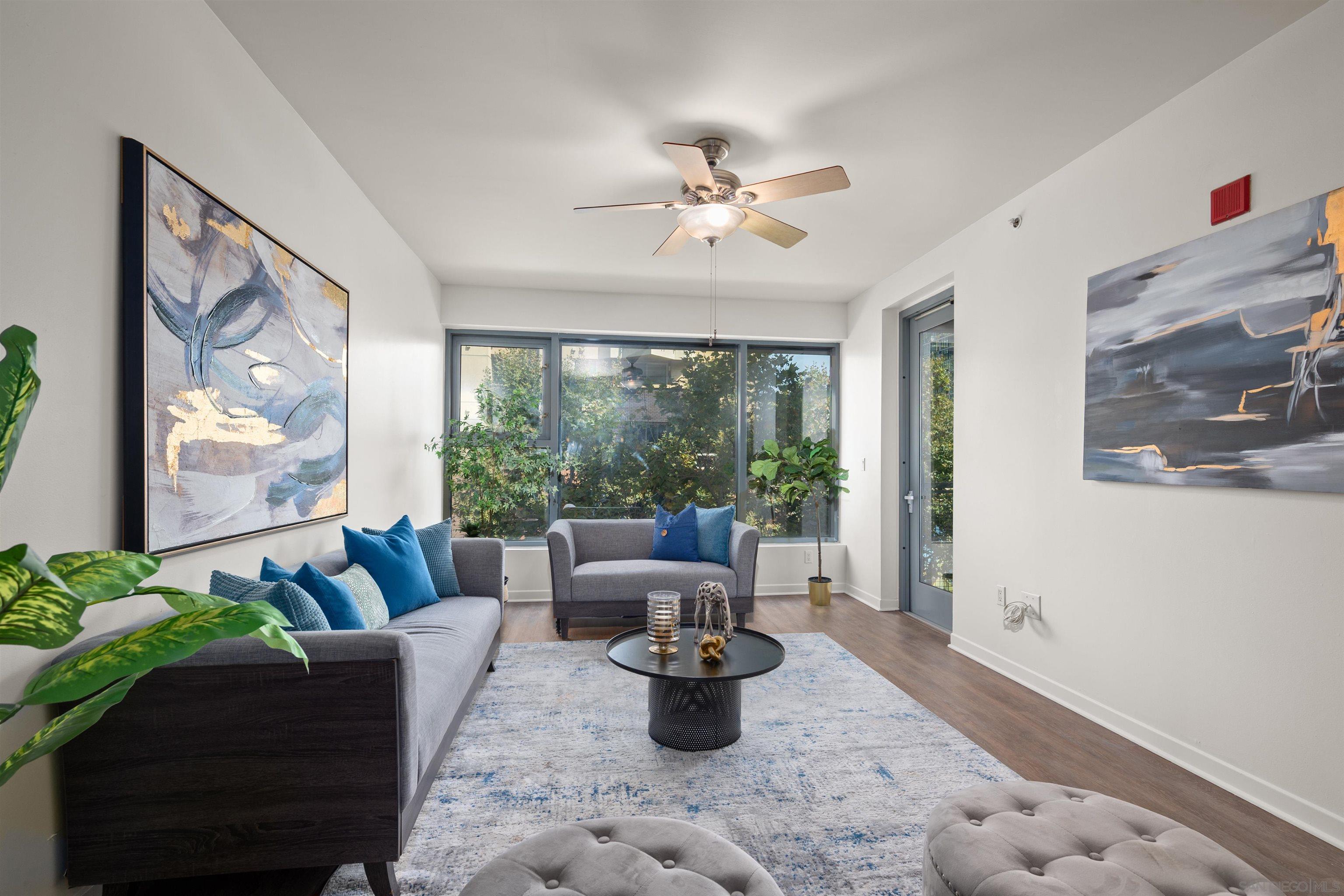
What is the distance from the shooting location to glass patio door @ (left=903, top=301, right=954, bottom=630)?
460 cm

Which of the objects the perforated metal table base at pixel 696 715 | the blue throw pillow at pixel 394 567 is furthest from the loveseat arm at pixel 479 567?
the perforated metal table base at pixel 696 715

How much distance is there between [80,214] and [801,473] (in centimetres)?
490

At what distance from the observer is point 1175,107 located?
2617 mm

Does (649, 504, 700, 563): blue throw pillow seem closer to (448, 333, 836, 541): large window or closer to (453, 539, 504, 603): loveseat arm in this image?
(448, 333, 836, 541): large window

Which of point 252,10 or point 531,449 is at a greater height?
point 252,10

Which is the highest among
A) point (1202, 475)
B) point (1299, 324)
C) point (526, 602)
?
point (1299, 324)

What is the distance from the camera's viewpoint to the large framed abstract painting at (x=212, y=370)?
1.75 metres

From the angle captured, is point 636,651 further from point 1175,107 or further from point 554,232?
point 1175,107

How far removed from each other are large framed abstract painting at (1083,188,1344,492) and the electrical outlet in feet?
2.43

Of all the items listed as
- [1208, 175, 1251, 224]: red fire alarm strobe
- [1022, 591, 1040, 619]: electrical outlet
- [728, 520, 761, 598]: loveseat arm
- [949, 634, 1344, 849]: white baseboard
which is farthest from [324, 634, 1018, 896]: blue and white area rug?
[1208, 175, 1251, 224]: red fire alarm strobe

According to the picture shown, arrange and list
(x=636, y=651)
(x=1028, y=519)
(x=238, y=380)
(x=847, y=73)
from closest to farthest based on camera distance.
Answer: (x=238, y=380) → (x=847, y=73) → (x=636, y=651) → (x=1028, y=519)

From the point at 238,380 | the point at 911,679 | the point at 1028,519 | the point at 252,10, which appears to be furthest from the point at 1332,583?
the point at 252,10

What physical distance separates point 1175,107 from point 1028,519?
6.38 ft

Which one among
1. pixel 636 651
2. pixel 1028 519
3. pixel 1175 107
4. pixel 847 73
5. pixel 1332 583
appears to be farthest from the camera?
pixel 1028 519
